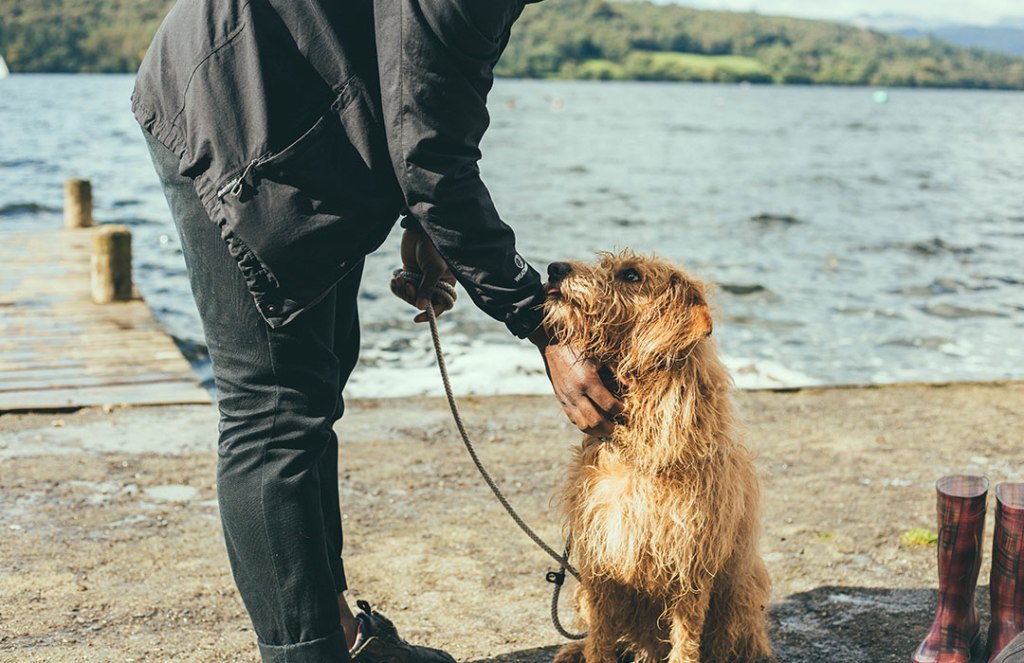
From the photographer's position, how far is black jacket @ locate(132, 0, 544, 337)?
8.07 ft

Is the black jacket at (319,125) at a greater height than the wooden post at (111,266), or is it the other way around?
the black jacket at (319,125)

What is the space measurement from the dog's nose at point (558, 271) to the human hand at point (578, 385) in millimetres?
232

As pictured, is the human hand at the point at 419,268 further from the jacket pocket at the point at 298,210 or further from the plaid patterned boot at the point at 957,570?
the plaid patterned boot at the point at 957,570

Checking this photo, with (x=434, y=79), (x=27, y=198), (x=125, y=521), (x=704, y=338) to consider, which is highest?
(x=434, y=79)

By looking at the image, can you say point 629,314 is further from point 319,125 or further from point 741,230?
point 741,230

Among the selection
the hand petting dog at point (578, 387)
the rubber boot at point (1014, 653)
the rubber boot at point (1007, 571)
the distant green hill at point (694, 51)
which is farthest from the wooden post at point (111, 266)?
the distant green hill at point (694, 51)

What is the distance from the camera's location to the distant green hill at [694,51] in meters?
92.8

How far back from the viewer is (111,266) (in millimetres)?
10227

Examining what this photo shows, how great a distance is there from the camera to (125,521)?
472 centimetres

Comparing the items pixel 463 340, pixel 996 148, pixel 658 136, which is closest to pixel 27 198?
pixel 463 340

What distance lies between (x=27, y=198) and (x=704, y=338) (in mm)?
24232

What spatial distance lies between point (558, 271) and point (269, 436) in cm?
107

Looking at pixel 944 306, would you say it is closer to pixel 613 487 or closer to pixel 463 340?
pixel 463 340

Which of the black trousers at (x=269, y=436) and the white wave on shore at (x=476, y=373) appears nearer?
the black trousers at (x=269, y=436)
